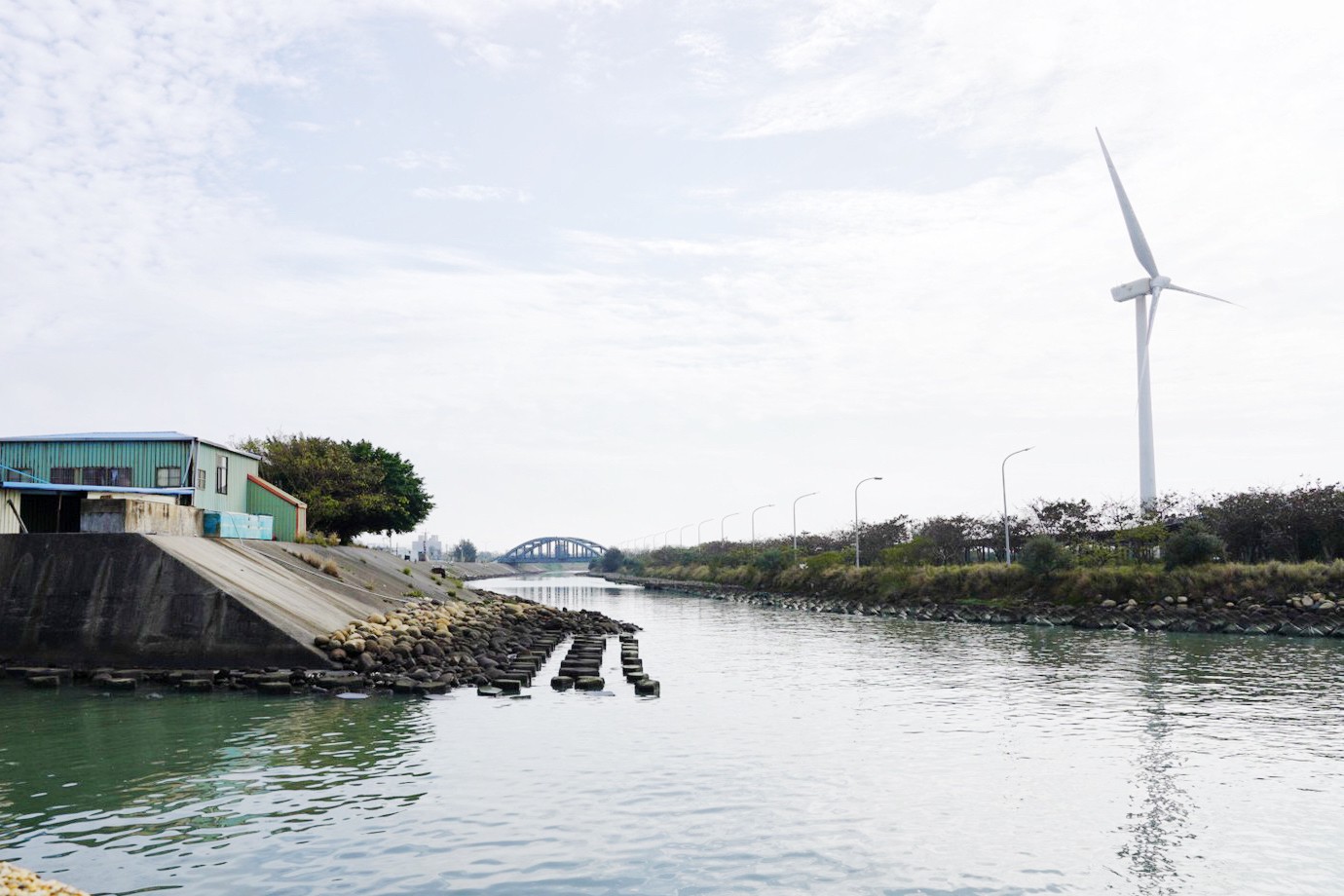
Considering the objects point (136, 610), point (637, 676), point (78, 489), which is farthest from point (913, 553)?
point (136, 610)

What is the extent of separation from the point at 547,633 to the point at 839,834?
121 feet

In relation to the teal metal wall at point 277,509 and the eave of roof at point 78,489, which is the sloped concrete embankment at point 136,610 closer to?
the eave of roof at point 78,489

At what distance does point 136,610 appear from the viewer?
105ft

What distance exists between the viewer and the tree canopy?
71.3 meters

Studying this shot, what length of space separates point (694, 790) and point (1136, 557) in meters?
58.7

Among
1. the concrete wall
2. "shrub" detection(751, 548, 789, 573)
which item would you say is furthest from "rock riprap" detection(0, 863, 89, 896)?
"shrub" detection(751, 548, 789, 573)

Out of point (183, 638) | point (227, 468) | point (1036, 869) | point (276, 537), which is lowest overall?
point (1036, 869)

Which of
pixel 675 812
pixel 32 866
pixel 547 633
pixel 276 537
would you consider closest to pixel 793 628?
pixel 547 633

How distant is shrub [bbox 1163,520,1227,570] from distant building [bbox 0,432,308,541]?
5247 centimetres

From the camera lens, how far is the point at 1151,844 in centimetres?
1529

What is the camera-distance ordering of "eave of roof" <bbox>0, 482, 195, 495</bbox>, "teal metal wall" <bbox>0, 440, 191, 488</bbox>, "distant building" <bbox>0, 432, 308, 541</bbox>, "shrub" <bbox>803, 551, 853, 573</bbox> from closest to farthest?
"distant building" <bbox>0, 432, 308, 541</bbox> → "eave of roof" <bbox>0, 482, 195, 495</bbox> → "teal metal wall" <bbox>0, 440, 191, 488</bbox> → "shrub" <bbox>803, 551, 853, 573</bbox>

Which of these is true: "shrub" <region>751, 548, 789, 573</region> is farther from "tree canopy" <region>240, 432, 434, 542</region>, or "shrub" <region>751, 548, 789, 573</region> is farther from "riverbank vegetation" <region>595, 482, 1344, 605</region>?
"tree canopy" <region>240, 432, 434, 542</region>

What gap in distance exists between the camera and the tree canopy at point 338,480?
71.3 metres

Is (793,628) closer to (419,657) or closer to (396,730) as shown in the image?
(419,657)
